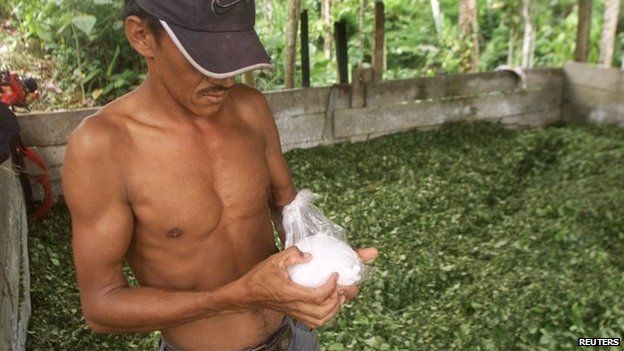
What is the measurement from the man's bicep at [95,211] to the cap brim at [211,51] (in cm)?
35

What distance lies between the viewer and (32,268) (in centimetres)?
396

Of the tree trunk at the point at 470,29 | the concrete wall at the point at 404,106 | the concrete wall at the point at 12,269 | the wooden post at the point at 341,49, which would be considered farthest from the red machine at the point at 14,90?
the tree trunk at the point at 470,29

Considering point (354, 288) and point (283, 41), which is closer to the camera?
point (354, 288)

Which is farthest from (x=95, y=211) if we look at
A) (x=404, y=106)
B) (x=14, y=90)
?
(x=404, y=106)

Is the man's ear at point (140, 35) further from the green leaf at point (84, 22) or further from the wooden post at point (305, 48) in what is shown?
the wooden post at point (305, 48)

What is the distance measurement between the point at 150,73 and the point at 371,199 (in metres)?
4.07

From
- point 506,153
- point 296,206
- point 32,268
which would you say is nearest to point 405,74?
point 506,153

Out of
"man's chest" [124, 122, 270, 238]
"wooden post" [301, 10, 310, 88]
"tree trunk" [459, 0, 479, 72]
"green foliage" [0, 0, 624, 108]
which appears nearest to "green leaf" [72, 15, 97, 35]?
"green foliage" [0, 0, 624, 108]

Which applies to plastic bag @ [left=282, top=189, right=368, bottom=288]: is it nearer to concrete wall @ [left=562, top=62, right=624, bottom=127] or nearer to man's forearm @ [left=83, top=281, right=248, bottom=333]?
man's forearm @ [left=83, top=281, right=248, bottom=333]

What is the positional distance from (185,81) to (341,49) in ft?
16.4

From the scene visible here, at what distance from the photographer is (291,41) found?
6195 mm

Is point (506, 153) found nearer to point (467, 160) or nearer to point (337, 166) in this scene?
point (467, 160)

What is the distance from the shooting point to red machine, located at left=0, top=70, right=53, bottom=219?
4512mm

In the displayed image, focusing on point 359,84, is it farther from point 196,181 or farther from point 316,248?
point 316,248
